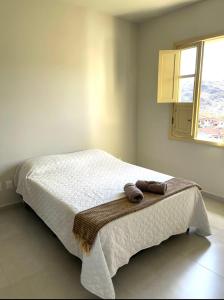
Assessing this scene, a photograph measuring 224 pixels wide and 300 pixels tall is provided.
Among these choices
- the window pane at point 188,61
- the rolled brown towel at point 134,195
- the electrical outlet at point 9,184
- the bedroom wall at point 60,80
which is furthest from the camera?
the window pane at point 188,61

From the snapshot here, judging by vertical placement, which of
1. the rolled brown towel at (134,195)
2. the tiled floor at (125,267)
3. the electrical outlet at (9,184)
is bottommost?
the tiled floor at (125,267)

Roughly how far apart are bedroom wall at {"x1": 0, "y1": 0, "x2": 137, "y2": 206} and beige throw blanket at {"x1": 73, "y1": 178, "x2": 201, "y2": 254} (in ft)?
5.32

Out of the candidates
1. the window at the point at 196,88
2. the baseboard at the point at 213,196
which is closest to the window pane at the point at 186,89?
the window at the point at 196,88

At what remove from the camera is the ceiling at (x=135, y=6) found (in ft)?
10.2

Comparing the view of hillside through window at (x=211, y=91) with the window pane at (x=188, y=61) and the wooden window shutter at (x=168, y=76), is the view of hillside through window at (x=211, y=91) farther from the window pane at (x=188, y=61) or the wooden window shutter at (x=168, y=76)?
the wooden window shutter at (x=168, y=76)

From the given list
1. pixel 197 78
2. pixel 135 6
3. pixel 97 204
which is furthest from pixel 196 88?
pixel 97 204

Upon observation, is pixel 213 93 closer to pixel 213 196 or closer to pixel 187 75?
pixel 187 75

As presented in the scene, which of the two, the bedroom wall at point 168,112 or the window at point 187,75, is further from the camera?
the window at point 187,75

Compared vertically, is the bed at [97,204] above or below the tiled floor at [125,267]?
above

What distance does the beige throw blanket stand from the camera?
67.5 inches

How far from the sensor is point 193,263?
80.0 inches

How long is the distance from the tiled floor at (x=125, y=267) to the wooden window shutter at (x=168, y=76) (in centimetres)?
191

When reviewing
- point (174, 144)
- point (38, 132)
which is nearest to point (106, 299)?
point (38, 132)

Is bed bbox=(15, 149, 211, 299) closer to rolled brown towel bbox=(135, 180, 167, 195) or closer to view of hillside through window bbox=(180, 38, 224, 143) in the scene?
rolled brown towel bbox=(135, 180, 167, 195)
